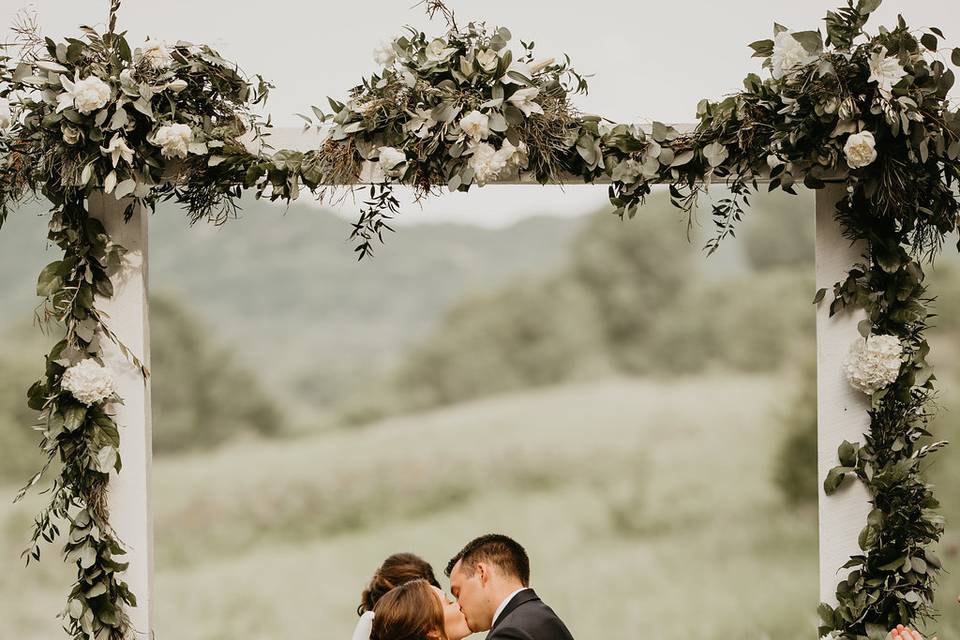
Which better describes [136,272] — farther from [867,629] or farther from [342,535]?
[342,535]

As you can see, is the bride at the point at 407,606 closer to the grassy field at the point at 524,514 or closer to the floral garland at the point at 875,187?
the floral garland at the point at 875,187

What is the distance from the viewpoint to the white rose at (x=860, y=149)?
94.2 inches

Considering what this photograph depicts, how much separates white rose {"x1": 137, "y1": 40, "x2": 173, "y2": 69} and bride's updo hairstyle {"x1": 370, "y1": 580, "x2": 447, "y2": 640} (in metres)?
1.61

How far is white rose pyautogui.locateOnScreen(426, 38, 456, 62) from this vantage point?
2.48 m

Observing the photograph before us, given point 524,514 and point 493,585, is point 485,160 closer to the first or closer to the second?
point 493,585

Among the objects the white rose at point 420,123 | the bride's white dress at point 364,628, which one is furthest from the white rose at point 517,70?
the bride's white dress at point 364,628

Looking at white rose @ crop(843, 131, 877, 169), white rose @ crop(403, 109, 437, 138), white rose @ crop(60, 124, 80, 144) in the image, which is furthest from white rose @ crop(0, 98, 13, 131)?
white rose @ crop(843, 131, 877, 169)

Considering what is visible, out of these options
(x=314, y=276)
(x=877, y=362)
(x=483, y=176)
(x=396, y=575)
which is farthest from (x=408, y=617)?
(x=314, y=276)

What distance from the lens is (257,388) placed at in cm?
1170

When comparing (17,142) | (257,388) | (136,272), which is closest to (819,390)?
(136,272)

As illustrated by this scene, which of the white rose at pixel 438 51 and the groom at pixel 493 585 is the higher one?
the white rose at pixel 438 51

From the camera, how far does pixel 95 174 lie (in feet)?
8.30

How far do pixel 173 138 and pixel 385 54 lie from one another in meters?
0.61

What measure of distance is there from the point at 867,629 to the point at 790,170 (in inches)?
51.3
